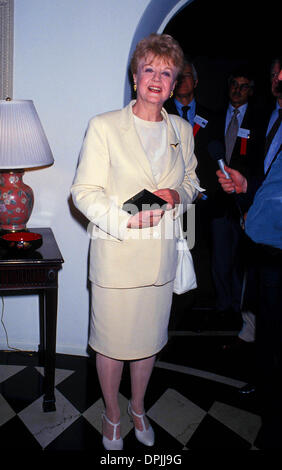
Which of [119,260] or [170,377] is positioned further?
[170,377]

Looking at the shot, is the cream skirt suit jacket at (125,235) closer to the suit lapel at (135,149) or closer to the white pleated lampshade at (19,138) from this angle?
the suit lapel at (135,149)

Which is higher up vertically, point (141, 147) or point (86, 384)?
point (141, 147)

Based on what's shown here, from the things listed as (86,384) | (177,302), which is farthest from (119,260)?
(177,302)

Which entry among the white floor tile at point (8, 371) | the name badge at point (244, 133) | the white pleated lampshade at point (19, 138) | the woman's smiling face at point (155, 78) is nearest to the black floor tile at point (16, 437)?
the white floor tile at point (8, 371)

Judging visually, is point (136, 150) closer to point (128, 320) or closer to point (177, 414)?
point (128, 320)

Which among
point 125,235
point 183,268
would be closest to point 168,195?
point 125,235

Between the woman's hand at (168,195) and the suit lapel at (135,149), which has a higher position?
the suit lapel at (135,149)

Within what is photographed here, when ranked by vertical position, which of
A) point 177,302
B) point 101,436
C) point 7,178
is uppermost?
point 7,178

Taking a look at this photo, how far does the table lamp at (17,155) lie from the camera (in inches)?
71.9

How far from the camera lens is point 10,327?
2598 mm

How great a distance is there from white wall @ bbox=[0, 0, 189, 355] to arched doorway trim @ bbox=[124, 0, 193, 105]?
0.03 m

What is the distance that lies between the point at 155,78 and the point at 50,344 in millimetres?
1383

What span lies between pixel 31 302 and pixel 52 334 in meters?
0.67
